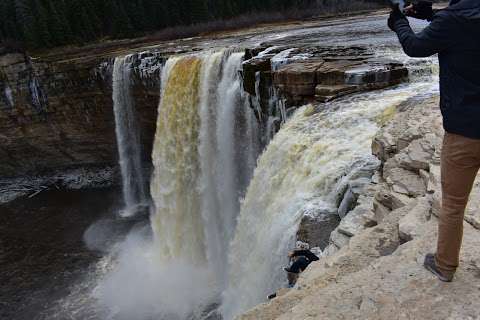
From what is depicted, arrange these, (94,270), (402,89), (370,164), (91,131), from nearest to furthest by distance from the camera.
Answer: (370,164) → (402,89) → (94,270) → (91,131)

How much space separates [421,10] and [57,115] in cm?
2333

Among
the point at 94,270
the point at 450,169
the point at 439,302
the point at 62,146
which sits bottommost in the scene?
the point at 94,270

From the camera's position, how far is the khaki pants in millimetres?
2777

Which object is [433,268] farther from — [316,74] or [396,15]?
[316,74]

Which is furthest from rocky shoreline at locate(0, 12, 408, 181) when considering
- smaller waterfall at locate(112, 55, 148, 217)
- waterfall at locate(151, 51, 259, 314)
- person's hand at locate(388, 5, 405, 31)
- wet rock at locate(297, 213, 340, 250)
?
person's hand at locate(388, 5, 405, 31)

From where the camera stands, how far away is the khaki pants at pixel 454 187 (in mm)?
2777

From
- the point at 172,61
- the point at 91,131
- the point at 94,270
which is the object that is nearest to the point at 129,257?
the point at 94,270

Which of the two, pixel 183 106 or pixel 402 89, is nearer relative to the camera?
pixel 402 89

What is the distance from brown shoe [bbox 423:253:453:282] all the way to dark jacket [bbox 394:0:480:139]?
1107 millimetres

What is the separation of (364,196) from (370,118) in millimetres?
2682

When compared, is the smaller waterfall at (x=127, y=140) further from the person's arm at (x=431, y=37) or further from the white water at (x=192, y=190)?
the person's arm at (x=431, y=37)

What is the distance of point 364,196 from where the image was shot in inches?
239

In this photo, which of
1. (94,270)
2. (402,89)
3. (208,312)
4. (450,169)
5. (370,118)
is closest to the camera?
(450,169)

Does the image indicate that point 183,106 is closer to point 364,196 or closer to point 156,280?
point 156,280
